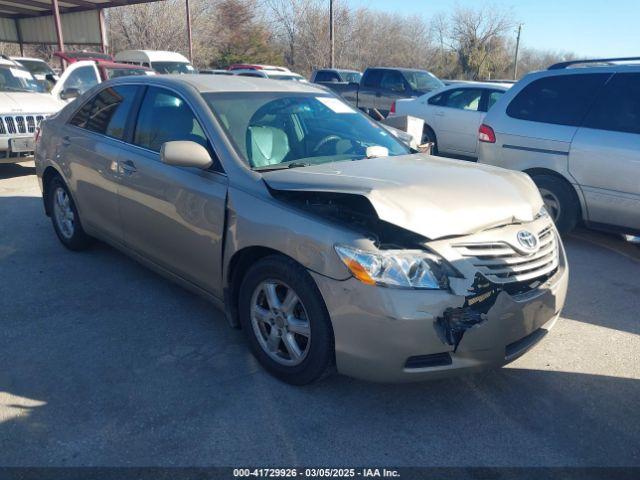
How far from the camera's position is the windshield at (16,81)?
9555 millimetres

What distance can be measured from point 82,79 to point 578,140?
10.0 metres

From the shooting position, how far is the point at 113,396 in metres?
3.05

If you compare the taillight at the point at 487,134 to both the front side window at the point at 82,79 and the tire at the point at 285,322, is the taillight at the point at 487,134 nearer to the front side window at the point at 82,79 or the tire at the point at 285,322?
the tire at the point at 285,322

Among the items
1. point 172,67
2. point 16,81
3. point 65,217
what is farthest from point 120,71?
point 65,217

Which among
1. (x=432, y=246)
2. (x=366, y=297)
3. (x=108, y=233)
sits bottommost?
(x=108, y=233)

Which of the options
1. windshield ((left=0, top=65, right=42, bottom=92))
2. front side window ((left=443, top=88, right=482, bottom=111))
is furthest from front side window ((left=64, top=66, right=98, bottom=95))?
front side window ((left=443, top=88, right=482, bottom=111))

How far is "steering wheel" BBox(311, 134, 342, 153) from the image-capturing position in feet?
12.7

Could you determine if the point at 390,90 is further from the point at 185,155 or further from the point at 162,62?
the point at 185,155

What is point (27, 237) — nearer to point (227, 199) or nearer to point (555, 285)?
point (227, 199)

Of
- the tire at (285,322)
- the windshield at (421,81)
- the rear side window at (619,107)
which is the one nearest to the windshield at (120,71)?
the windshield at (421,81)

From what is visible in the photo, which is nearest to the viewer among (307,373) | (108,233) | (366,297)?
(366,297)

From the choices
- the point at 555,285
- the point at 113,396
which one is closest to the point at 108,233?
the point at 113,396

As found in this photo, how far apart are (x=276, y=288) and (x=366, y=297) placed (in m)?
0.68

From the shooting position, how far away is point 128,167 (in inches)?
162
